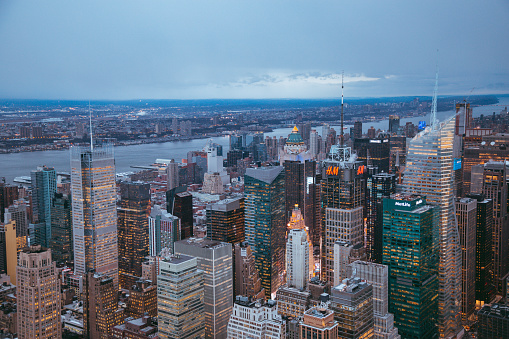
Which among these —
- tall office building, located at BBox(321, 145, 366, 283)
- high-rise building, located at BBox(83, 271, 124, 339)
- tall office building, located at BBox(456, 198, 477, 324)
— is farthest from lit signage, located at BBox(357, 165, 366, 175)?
high-rise building, located at BBox(83, 271, 124, 339)

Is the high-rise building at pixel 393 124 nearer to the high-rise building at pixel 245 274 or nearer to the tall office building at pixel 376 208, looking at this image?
the tall office building at pixel 376 208

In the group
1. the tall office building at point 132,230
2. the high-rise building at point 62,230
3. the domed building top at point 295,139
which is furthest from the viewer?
the domed building top at point 295,139

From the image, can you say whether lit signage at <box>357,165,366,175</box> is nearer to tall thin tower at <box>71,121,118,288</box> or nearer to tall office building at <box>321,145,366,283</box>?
tall office building at <box>321,145,366,283</box>

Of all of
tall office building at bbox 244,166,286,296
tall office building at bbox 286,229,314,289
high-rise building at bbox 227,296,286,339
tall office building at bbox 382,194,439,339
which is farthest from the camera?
tall office building at bbox 244,166,286,296

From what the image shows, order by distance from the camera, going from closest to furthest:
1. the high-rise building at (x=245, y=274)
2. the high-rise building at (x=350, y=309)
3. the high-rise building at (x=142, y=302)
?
the high-rise building at (x=350, y=309)
the high-rise building at (x=142, y=302)
the high-rise building at (x=245, y=274)

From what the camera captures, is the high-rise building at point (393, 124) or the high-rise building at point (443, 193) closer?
the high-rise building at point (443, 193)

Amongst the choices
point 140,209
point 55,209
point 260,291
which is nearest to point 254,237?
point 260,291

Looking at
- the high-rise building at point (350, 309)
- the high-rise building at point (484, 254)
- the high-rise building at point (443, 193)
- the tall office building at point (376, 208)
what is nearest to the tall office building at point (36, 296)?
the high-rise building at point (350, 309)
